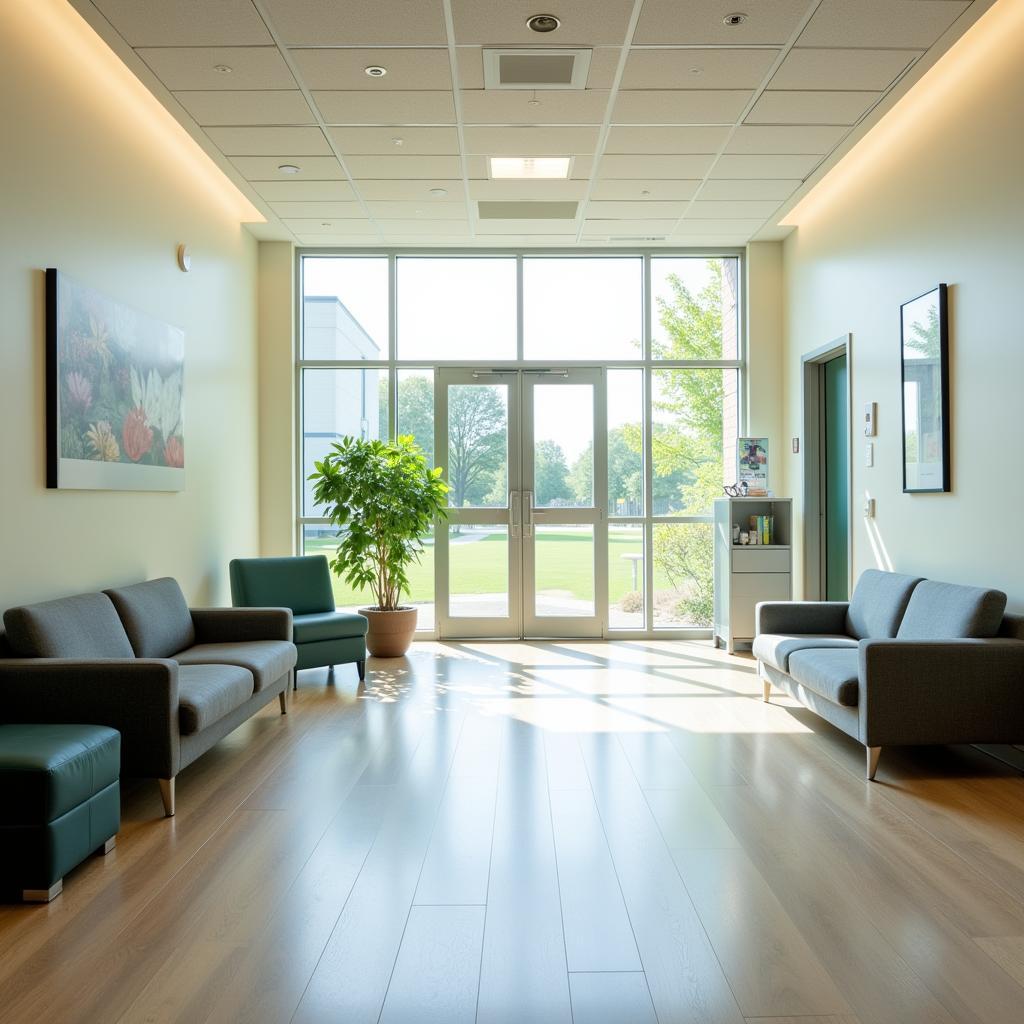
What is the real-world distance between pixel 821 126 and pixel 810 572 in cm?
353

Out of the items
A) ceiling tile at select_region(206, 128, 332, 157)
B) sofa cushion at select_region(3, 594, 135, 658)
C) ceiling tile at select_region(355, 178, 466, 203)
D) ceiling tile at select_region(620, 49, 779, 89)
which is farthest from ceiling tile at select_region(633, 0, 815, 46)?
sofa cushion at select_region(3, 594, 135, 658)

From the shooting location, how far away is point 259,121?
543cm

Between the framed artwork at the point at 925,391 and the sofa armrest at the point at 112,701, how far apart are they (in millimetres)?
4146

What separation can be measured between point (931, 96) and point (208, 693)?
500 centimetres

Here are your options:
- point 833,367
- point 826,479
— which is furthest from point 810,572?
point 833,367

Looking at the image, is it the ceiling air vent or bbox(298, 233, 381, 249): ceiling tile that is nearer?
the ceiling air vent

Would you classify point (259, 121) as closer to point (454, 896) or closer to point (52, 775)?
point (52, 775)

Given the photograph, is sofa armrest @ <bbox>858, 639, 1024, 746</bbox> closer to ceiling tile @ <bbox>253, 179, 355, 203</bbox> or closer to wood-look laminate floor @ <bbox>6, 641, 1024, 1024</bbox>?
wood-look laminate floor @ <bbox>6, 641, 1024, 1024</bbox>

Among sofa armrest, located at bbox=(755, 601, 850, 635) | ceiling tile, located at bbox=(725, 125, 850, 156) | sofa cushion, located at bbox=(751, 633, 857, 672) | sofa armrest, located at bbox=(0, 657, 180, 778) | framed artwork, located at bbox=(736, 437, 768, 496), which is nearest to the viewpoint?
sofa armrest, located at bbox=(0, 657, 180, 778)

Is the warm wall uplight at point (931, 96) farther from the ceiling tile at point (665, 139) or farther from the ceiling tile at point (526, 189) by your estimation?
the ceiling tile at point (526, 189)

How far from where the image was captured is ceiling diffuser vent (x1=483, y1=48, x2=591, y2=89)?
15.2 feet

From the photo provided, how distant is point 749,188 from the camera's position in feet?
21.9

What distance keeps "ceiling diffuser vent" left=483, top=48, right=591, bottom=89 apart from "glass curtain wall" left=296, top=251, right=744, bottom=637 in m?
3.34

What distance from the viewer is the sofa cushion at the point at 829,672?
13.9ft
